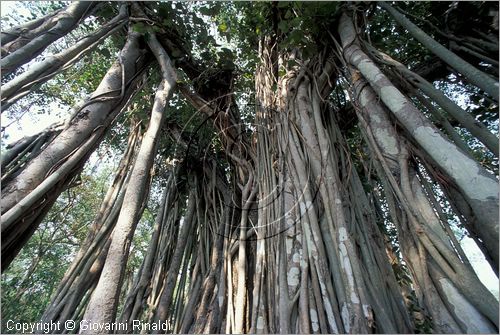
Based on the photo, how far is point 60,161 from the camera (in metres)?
1.18

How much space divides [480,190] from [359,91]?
2.58 feet

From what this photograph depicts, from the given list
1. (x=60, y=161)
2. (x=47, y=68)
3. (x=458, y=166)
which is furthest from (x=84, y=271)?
(x=458, y=166)

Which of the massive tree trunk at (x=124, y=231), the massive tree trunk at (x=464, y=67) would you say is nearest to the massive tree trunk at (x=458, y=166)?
the massive tree trunk at (x=464, y=67)

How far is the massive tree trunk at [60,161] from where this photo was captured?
99cm

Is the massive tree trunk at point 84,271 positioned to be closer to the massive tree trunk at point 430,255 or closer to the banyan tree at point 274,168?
the banyan tree at point 274,168

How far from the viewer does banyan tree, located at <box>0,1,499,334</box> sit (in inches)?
38.2

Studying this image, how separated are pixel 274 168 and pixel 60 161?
1068 millimetres

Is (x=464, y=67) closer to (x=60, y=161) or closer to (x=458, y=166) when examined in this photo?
(x=458, y=166)

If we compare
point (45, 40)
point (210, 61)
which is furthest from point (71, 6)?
point (210, 61)

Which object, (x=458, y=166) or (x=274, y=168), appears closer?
(x=458, y=166)

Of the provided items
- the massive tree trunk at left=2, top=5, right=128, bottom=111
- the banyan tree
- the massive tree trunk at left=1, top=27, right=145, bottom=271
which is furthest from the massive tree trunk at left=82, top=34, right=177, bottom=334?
the massive tree trunk at left=2, top=5, right=128, bottom=111

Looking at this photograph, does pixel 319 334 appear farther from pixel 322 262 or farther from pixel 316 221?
pixel 316 221

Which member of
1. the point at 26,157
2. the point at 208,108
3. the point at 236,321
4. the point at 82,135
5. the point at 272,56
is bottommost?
the point at 236,321

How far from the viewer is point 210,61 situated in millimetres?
2322
